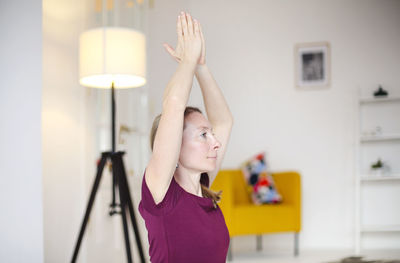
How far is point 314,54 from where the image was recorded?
5.24 m

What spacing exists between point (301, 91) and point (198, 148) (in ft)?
14.3

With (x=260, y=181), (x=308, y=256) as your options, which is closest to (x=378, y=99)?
(x=260, y=181)

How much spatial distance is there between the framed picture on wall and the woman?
4318mm

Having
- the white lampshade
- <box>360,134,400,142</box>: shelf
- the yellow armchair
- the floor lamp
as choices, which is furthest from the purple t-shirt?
<box>360,134,400,142</box>: shelf

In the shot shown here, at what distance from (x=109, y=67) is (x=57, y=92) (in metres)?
0.40

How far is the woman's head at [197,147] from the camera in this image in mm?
1103

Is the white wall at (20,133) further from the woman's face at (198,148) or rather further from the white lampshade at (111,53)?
the woman's face at (198,148)

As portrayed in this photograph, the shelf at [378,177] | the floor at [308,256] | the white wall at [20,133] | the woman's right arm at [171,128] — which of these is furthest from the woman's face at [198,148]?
the shelf at [378,177]

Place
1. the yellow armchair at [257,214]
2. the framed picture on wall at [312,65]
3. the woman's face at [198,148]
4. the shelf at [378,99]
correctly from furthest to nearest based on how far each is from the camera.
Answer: the framed picture on wall at [312,65]
the shelf at [378,99]
the yellow armchair at [257,214]
the woman's face at [198,148]

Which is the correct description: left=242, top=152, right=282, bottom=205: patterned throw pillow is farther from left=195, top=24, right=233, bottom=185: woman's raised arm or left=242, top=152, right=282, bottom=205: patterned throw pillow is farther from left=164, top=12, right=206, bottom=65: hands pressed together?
left=164, top=12, right=206, bottom=65: hands pressed together

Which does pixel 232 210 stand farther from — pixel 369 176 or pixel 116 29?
pixel 116 29

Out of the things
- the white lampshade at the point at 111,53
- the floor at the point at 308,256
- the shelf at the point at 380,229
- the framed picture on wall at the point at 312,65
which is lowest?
the floor at the point at 308,256

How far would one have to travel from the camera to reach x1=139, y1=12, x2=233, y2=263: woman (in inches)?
38.8

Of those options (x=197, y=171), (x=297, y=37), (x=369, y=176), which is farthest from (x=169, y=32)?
(x=197, y=171)
